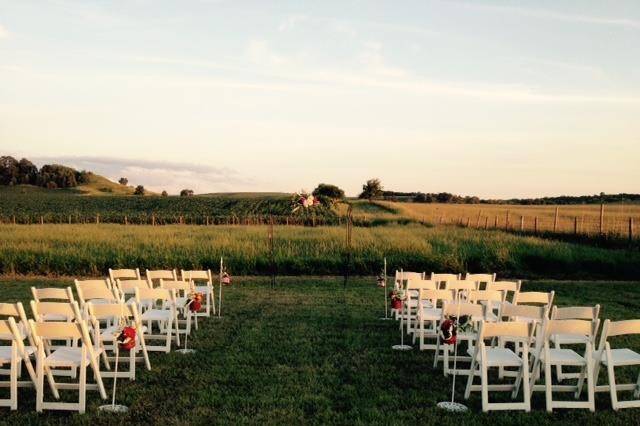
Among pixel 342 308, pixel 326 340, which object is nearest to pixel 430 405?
pixel 326 340

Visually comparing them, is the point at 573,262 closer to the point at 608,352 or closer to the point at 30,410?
the point at 608,352

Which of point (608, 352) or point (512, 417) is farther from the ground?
point (608, 352)

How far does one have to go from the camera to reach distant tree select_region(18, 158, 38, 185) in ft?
311

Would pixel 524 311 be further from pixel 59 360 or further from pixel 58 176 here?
pixel 58 176

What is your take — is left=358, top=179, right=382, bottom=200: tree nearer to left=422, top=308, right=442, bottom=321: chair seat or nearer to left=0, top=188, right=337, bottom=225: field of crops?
left=0, top=188, right=337, bottom=225: field of crops

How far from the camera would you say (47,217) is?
147 ft

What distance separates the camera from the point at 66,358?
6609mm

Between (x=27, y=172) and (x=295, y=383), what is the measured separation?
100m

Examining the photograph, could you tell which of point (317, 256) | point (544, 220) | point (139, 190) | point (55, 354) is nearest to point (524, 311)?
point (55, 354)

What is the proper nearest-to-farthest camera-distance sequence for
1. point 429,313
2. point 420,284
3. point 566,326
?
point 566,326 < point 429,313 < point 420,284

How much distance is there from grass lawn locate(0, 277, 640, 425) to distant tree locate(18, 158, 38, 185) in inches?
3685

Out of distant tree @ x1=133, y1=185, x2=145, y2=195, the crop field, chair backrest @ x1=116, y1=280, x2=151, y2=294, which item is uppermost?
distant tree @ x1=133, y1=185, x2=145, y2=195

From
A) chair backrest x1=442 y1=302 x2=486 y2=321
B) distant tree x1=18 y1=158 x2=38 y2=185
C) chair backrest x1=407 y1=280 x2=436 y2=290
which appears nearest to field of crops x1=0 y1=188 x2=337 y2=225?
distant tree x1=18 y1=158 x2=38 y2=185

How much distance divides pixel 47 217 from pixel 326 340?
4067 cm
